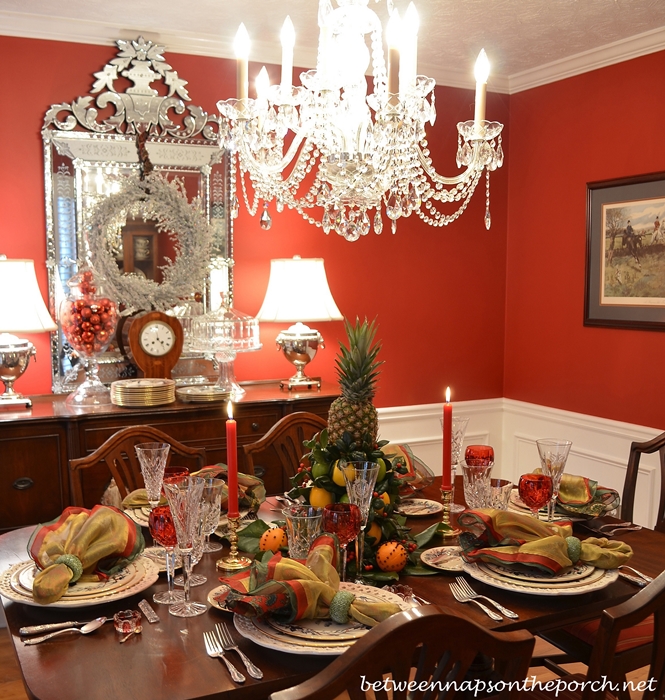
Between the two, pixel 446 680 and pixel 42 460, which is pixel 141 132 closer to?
pixel 42 460

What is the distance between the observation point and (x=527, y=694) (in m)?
1.82

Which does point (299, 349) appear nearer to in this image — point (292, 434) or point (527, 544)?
point (292, 434)

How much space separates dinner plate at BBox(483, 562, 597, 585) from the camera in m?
1.71

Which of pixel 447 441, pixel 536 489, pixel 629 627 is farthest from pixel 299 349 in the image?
pixel 629 627

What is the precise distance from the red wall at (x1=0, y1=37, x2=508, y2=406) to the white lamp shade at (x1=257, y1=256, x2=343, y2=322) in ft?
0.79

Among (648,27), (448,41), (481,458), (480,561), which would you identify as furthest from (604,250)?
(480,561)

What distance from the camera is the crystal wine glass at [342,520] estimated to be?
1.64 meters

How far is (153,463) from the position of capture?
191 centimetres

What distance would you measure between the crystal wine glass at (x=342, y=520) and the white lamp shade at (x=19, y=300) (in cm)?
207

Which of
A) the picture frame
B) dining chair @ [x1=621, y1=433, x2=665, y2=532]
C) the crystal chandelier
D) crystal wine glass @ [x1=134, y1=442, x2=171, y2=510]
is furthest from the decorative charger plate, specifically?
the picture frame

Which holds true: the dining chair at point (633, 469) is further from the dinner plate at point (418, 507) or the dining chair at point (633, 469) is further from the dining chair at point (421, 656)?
the dining chair at point (421, 656)

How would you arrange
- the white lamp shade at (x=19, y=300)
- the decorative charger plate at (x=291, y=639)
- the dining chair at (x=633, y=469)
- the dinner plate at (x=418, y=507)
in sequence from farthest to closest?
1. the white lamp shade at (x=19, y=300)
2. the dining chair at (x=633, y=469)
3. the dinner plate at (x=418, y=507)
4. the decorative charger plate at (x=291, y=639)

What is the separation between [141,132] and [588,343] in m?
2.46

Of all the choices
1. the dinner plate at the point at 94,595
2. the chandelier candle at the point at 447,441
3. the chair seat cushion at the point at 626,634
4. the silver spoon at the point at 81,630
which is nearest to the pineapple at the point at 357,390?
the chandelier candle at the point at 447,441
